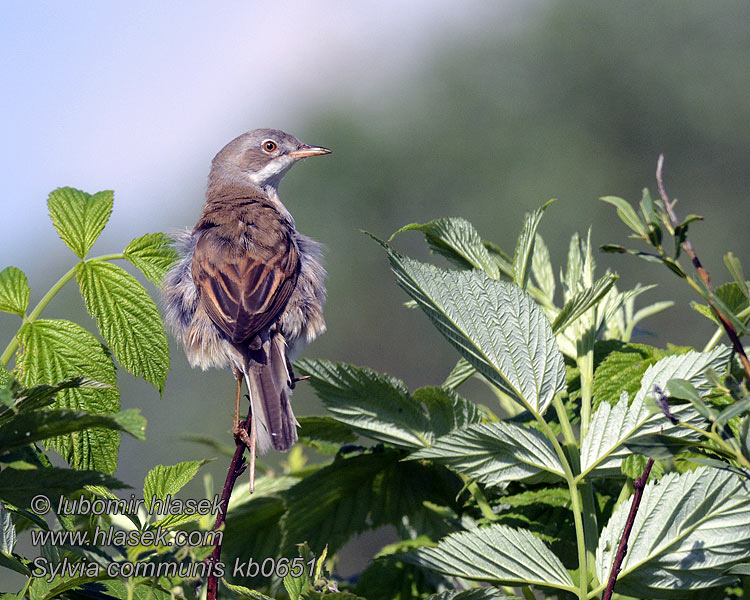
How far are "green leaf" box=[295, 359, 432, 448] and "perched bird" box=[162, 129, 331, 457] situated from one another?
75cm

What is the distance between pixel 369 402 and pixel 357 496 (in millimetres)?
336

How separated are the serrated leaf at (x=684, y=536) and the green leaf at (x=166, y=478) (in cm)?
68

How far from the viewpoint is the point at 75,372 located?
1523mm

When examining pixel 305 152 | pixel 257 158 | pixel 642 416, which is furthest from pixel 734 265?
pixel 257 158

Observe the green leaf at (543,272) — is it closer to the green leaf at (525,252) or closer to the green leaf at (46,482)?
the green leaf at (525,252)

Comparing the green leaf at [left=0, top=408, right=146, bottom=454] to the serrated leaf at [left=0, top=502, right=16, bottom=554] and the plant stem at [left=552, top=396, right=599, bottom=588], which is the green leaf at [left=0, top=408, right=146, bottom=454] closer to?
the serrated leaf at [left=0, top=502, right=16, bottom=554]

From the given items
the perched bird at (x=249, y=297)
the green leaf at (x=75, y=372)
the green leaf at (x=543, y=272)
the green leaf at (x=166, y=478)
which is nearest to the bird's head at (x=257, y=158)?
the perched bird at (x=249, y=297)

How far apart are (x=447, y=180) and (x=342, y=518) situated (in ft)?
128

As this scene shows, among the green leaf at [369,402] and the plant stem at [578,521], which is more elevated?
the green leaf at [369,402]

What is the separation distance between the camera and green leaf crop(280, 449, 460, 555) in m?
1.76

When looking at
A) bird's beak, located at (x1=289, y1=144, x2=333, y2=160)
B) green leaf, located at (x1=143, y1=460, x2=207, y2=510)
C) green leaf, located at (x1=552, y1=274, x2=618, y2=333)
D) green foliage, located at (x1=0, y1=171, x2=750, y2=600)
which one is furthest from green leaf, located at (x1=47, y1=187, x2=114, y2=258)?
bird's beak, located at (x1=289, y1=144, x2=333, y2=160)

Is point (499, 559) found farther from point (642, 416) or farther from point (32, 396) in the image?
point (32, 396)

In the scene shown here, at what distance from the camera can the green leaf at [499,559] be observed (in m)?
1.24

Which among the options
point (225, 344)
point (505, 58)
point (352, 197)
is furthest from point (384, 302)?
point (225, 344)
